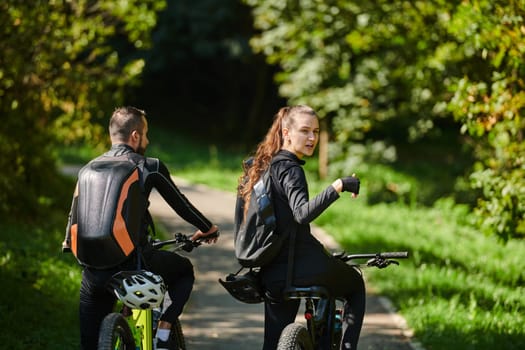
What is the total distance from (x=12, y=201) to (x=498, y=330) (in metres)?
7.11

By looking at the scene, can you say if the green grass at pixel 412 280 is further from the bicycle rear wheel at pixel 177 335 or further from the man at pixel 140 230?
the man at pixel 140 230

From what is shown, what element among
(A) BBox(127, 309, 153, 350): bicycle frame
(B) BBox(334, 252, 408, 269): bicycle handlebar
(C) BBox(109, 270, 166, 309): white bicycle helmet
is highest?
(B) BBox(334, 252, 408, 269): bicycle handlebar

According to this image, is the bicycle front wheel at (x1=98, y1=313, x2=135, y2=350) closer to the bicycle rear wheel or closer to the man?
the man

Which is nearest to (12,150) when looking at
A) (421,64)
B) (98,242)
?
(421,64)

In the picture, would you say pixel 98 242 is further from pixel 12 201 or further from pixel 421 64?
pixel 421 64

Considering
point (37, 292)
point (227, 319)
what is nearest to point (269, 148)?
point (227, 319)

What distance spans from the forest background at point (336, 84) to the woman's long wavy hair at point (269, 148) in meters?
3.32

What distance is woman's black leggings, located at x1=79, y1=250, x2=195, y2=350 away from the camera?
182 inches

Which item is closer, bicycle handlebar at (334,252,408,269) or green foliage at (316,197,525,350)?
bicycle handlebar at (334,252,408,269)

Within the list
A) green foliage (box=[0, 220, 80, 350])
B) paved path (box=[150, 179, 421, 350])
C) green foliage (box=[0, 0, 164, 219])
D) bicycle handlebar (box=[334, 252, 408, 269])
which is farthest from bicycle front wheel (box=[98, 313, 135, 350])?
green foliage (box=[0, 0, 164, 219])

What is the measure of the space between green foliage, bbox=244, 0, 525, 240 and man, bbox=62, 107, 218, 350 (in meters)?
3.77

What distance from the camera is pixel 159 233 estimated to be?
11.8m

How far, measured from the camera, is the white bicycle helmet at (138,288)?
14.5 ft

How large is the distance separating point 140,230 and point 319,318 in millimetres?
1117
